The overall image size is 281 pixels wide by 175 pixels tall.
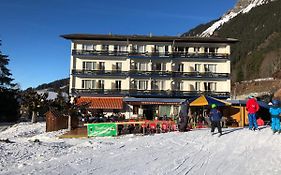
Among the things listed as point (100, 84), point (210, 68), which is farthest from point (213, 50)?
point (100, 84)

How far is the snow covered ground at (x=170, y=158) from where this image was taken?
12.1m

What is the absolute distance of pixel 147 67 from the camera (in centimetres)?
5716

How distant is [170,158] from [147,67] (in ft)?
143

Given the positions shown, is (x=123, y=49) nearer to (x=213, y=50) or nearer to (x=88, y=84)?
(x=88, y=84)

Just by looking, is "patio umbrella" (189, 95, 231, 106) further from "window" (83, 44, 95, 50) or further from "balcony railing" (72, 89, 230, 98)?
"window" (83, 44, 95, 50)

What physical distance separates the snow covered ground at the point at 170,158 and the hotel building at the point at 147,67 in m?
36.8

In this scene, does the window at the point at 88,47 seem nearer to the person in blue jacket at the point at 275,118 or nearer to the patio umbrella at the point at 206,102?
the patio umbrella at the point at 206,102

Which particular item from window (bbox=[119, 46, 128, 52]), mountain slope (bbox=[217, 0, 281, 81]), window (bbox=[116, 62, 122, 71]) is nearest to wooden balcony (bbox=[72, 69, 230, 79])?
window (bbox=[116, 62, 122, 71])

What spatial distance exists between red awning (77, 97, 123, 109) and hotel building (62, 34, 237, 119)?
0.63 m

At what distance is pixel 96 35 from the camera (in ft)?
191

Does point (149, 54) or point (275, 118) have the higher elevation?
point (149, 54)

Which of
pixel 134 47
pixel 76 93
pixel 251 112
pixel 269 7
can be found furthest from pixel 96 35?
pixel 269 7

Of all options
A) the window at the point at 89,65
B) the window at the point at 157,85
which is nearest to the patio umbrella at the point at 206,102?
the window at the point at 157,85

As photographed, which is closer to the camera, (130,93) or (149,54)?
(130,93)
